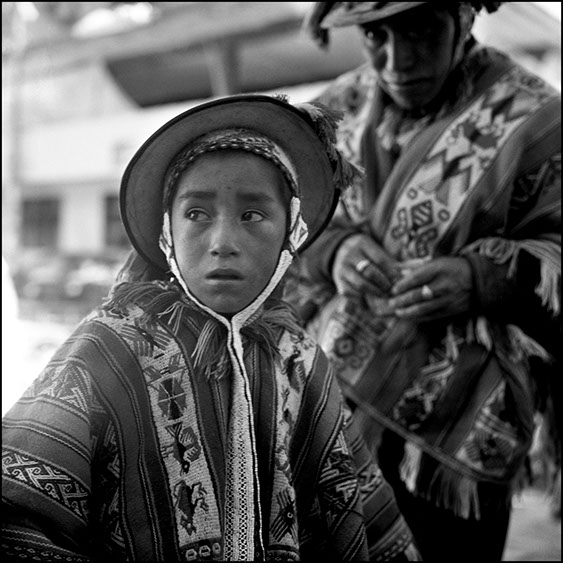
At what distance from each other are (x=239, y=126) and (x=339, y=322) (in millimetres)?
788

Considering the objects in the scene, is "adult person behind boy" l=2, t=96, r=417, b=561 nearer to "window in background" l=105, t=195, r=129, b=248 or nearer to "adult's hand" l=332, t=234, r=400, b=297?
"window in background" l=105, t=195, r=129, b=248

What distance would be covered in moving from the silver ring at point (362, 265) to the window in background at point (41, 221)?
1152cm

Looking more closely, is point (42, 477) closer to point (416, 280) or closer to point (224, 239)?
point (224, 239)

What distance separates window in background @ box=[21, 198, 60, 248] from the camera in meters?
12.6

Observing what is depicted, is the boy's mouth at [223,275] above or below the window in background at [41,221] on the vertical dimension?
below

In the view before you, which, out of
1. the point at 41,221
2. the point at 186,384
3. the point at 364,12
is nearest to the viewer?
the point at 186,384

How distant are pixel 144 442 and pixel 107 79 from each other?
12.2 meters

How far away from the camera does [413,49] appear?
64.0 inches

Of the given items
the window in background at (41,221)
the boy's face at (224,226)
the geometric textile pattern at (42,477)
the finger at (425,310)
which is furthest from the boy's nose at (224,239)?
the window in background at (41,221)

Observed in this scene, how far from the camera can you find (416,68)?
1.65 m

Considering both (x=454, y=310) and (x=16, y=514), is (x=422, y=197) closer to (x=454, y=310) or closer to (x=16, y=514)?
(x=454, y=310)

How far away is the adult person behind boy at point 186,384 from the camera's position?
1018mm

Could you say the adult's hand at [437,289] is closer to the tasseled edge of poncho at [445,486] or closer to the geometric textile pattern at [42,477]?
the tasseled edge of poncho at [445,486]

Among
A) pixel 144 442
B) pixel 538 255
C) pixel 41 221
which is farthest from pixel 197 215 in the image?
pixel 41 221
